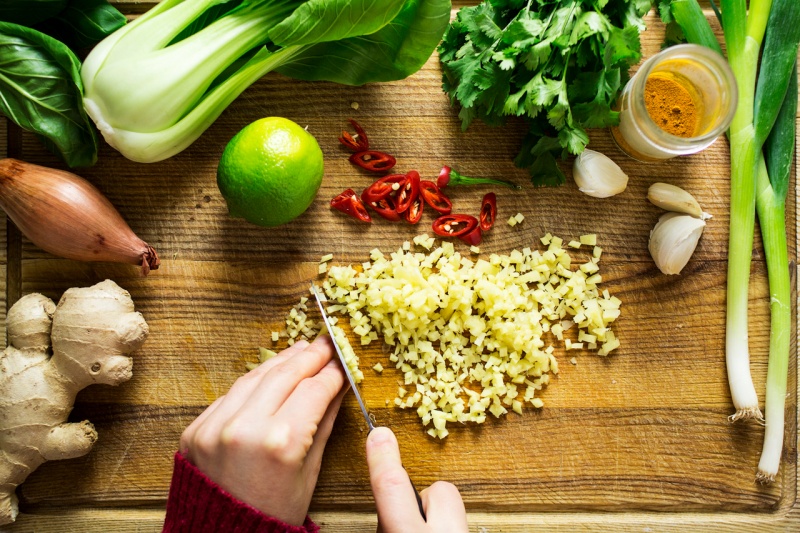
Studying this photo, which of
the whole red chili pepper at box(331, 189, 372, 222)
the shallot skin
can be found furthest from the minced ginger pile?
the shallot skin

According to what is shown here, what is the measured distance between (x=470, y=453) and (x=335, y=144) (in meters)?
0.88

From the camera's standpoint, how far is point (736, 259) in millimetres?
1490

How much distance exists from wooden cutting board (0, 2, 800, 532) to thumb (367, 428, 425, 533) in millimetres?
223

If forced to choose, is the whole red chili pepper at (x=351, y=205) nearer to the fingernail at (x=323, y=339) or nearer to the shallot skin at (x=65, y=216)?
the fingernail at (x=323, y=339)

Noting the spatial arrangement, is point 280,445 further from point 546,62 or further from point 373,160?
point 546,62

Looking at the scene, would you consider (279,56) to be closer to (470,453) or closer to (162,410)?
(162,410)

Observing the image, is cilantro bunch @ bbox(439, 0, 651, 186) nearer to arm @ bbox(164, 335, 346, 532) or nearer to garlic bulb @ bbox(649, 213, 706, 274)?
garlic bulb @ bbox(649, 213, 706, 274)

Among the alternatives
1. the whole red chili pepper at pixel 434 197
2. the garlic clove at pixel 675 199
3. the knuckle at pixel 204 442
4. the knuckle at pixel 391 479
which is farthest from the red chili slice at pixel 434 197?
the knuckle at pixel 204 442

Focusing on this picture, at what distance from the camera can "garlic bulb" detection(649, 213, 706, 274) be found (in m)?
1.46

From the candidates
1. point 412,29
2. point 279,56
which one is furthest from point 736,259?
point 279,56

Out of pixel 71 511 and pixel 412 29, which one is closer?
pixel 412 29

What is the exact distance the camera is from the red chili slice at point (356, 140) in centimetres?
→ 150

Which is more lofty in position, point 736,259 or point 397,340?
point 736,259

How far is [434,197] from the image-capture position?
151 cm
